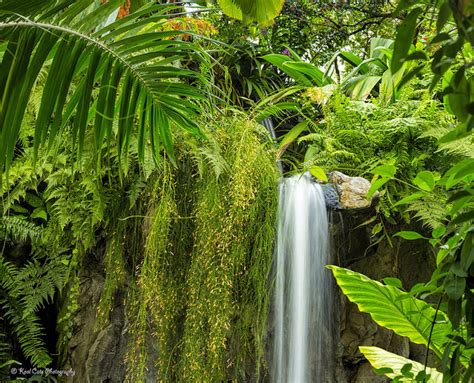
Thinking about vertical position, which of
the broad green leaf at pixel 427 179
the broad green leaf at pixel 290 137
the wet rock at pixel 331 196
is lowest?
the broad green leaf at pixel 427 179

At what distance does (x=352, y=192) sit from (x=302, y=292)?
0.66m

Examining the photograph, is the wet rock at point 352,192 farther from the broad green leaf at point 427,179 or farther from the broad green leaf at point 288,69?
the broad green leaf at point 427,179

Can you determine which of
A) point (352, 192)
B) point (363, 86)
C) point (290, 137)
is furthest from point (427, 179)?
point (363, 86)

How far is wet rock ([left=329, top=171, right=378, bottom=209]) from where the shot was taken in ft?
11.0

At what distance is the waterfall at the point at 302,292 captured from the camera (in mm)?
3373

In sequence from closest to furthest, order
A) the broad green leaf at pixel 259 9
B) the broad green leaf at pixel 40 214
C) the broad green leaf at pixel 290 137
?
the broad green leaf at pixel 259 9 < the broad green leaf at pixel 40 214 < the broad green leaf at pixel 290 137

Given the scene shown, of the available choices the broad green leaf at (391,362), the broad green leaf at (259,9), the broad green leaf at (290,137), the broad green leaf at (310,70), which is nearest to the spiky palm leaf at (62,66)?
the broad green leaf at (259,9)

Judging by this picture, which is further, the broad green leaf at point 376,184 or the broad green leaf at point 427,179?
the broad green leaf at point 376,184

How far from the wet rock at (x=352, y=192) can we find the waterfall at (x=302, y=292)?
14 cm

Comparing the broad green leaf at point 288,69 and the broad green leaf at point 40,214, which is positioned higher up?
the broad green leaf at point 288,69

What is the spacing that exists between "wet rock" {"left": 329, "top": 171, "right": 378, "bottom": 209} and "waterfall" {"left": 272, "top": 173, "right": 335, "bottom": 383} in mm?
136

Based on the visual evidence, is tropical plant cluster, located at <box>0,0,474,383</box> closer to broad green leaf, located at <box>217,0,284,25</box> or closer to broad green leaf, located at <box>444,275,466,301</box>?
broad green leaf, located at <box>217,0,284,25</box>

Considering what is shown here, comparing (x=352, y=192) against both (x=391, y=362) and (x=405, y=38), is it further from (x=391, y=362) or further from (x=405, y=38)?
(x=405, y=38)

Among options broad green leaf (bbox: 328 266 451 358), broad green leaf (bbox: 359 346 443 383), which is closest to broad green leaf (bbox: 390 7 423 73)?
broad green leaf (bbox: 328 266 451 358)
